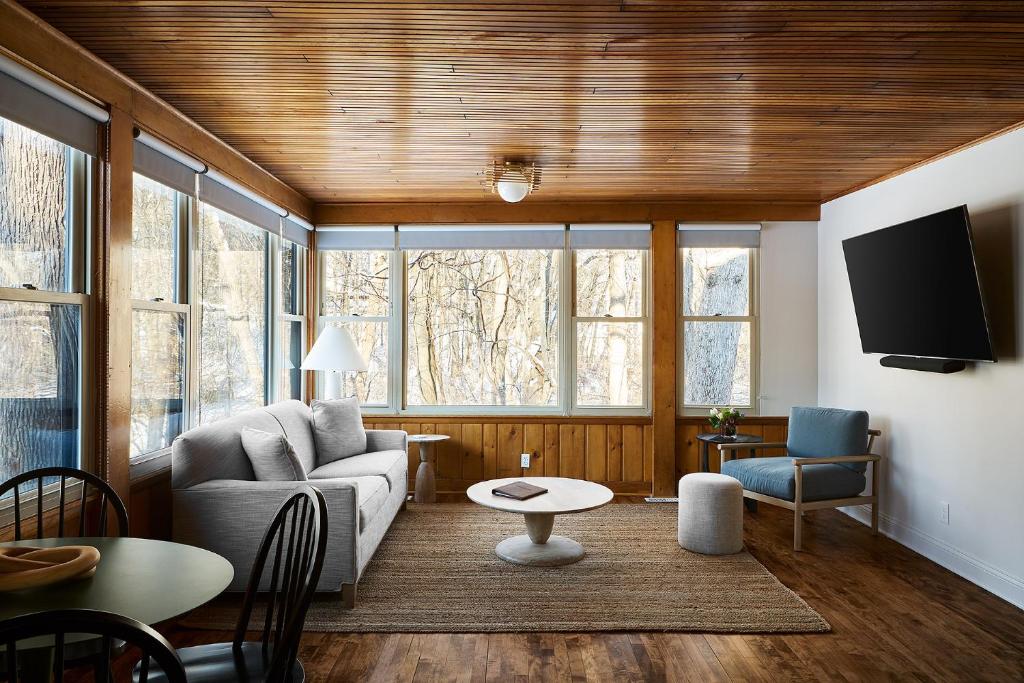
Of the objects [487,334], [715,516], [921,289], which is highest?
[921,289]

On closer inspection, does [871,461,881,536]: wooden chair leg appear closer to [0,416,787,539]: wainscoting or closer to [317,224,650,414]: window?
[0,416,787,539]: wainscoting

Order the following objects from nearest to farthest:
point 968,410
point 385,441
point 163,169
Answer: point 163,169 < point 968,410 < point 385,441

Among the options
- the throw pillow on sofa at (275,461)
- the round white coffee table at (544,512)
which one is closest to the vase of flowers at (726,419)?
the round white coffee table at (544,512)

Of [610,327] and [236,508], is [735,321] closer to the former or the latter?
[610,327]

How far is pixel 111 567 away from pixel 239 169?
3.08 metres

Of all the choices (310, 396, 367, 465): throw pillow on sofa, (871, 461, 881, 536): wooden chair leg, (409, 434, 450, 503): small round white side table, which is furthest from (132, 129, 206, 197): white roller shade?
(871, 461, 881, 536): wooden chair leg

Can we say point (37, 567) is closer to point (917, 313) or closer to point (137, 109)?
point (137, 109)

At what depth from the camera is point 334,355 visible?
5102 millimetres

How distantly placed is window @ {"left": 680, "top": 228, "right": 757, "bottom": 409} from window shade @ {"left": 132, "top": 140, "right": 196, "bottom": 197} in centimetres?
374

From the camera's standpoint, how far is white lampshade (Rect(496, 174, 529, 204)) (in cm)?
437

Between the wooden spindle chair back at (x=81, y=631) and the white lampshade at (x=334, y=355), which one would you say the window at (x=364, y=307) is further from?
the wooden spindle chair back at (x=81, y=631)

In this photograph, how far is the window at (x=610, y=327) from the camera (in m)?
5.84

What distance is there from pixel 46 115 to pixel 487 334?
3694 millimetres

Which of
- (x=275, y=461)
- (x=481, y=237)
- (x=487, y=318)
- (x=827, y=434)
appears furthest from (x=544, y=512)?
(x=481, y=237)
